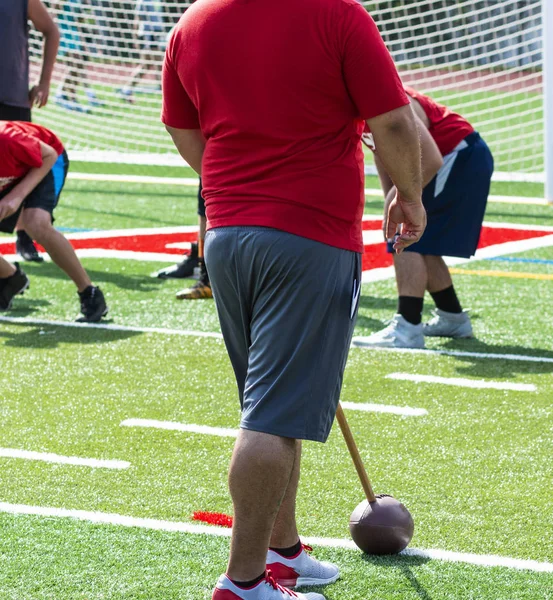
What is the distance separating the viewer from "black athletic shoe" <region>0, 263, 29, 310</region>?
759cm

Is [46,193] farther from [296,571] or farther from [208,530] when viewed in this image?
[296,571]

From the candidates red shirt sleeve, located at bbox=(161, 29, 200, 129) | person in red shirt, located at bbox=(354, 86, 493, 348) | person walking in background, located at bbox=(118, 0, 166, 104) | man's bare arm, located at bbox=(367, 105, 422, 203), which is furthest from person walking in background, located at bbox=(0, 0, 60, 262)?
person walking in background, located at bbox=(118, 0, 166, 104)

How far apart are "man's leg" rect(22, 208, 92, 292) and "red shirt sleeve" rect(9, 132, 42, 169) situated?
0.35m

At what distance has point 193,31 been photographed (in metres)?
3.22

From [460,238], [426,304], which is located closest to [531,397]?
[460,238]

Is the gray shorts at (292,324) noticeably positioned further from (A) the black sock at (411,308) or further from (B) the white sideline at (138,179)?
(B) the white sideline at (138,179)

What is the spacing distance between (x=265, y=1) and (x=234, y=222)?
1.94 feet

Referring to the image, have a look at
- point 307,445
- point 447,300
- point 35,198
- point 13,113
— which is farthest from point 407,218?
point 13,113

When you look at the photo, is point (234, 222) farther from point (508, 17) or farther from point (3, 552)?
point (508, 17)

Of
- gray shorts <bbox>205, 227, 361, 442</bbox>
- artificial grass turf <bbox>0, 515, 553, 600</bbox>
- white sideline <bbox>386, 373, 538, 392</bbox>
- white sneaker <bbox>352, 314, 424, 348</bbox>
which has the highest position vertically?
gray shorts <bbox>205, 227, 361, 442</bbox>

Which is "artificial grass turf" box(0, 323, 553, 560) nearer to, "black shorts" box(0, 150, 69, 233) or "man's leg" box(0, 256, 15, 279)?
"man's leg" box(0, 256, 15, 279)

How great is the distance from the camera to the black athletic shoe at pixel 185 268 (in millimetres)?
8789

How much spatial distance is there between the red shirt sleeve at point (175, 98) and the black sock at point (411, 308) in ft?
11.2

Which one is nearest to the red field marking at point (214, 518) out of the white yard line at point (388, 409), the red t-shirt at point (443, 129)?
the white yard line at point (388, 409)
